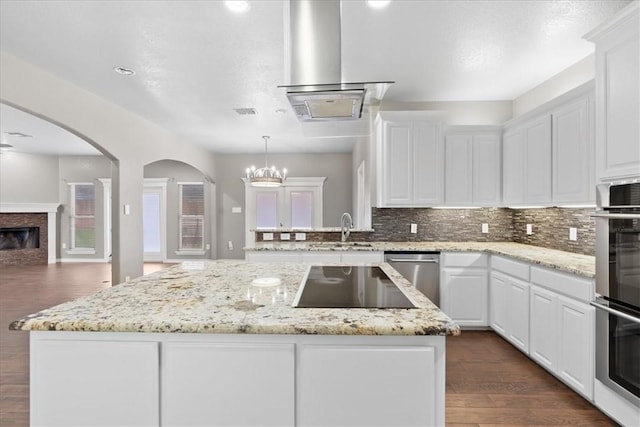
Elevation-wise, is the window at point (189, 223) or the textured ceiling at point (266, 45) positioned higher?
the textured ceiling at point (266, 45)

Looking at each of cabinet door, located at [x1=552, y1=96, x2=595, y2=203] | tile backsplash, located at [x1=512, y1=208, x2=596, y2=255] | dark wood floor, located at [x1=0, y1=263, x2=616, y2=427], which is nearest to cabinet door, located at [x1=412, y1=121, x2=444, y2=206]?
tile backsplash, located at [x1=512, y1=208, x2=596, y2=255]

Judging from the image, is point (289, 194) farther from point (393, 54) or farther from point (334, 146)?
point (393, 54)

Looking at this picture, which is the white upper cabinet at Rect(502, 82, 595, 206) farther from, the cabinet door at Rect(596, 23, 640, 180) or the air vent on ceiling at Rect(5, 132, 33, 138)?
the air vent on ceiling at Rect(5, 132, 33, 138)

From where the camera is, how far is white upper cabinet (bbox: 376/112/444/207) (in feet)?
13.2

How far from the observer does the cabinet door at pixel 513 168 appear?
3.56 metres

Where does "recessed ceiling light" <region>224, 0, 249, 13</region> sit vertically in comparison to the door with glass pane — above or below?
above

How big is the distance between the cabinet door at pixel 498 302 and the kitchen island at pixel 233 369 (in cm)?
240

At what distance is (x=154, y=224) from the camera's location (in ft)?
29.9

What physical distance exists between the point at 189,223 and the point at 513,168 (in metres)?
7.76

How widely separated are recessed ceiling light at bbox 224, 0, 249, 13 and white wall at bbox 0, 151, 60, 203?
28.9 feet

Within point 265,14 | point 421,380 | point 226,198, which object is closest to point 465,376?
point 421,380

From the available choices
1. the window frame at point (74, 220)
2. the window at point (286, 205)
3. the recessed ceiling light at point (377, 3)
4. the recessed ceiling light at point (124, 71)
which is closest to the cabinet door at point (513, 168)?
the recessed ceiling light at point (377, 3)

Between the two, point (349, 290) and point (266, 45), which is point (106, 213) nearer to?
point (266, 45)

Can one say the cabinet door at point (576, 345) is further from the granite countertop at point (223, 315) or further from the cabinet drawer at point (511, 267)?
the granite countertop at point (223, 315)
